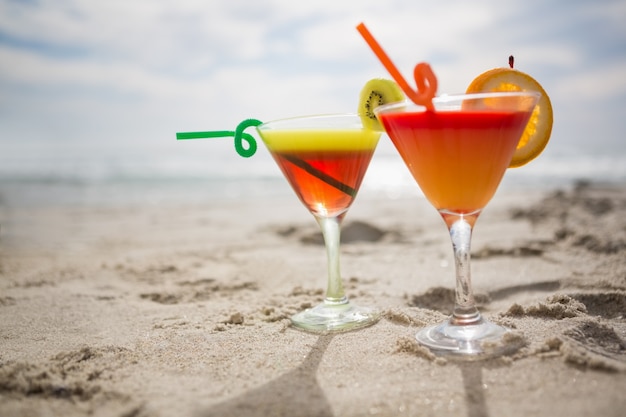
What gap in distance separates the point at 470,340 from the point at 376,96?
948mm

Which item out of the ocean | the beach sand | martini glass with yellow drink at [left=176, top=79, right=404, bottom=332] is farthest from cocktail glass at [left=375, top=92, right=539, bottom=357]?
the ocean

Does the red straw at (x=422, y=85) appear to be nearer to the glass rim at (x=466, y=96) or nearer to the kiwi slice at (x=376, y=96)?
the glass rim at (x=466, y=96)

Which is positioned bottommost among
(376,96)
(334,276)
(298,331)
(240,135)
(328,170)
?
(298,331)

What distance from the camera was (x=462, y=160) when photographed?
1722mm

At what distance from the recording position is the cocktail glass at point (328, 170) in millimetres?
2092

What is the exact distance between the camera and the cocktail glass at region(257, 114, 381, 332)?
2.09 m

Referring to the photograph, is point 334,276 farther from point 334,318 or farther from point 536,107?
point 536,107

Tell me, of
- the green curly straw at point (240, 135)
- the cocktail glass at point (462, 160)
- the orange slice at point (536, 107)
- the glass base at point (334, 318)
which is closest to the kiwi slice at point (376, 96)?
the cocktail glass at point (462, 160)

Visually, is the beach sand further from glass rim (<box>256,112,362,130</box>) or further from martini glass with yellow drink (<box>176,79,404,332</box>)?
glass rim (<box>256,112,362,130</box>)

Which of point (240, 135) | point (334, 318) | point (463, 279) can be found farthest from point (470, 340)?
point (240, 135)

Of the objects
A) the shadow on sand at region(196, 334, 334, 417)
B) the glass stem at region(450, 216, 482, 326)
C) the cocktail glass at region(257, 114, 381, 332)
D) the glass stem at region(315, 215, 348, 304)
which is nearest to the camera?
the shadow on sand at region(196, 334, 334, 417)

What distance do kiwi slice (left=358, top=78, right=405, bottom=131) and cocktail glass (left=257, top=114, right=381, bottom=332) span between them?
0.18 feet

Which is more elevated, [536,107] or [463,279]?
[536,107]

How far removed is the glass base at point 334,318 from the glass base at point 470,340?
0.28m
